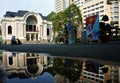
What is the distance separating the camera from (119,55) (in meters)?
8.48

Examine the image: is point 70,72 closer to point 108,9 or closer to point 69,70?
point 69,70

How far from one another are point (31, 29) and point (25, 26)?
454cm

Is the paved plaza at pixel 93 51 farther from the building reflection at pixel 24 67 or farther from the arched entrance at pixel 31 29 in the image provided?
the arched entrance at pixel 31 29

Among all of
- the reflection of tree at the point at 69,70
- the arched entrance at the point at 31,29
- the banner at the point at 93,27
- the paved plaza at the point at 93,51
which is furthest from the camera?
the arched entrance at the point at 31,29

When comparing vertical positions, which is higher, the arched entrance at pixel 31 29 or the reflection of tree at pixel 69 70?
the arched entrance at pixel 31 29

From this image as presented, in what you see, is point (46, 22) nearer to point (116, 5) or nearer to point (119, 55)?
point (116, 5)

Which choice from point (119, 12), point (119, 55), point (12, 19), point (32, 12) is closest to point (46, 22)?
point (32, 12)

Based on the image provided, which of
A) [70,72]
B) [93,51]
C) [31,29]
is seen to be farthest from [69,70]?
[31,29]

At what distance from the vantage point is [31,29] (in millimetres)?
83312

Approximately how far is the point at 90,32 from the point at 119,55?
13253mm

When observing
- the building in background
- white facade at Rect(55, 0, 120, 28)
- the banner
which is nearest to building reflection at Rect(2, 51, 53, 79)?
the banner

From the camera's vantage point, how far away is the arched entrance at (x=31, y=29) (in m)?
80.3

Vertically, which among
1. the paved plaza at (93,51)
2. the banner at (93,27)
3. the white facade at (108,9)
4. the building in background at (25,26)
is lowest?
the paved plaza at (93,51)

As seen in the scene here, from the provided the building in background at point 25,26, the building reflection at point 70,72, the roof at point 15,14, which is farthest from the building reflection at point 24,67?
the roof at point 15,14
